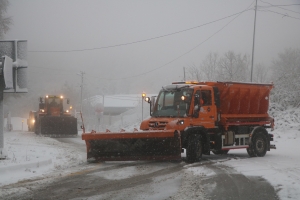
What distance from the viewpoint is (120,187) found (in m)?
8.80

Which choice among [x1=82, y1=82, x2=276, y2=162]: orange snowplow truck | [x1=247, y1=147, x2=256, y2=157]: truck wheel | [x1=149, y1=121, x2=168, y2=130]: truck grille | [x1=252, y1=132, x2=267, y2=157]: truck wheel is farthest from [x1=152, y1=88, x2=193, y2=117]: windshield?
[x1=252, y1=132, x2=267, y2=157]: truck wheel

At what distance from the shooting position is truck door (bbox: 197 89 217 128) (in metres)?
14.4

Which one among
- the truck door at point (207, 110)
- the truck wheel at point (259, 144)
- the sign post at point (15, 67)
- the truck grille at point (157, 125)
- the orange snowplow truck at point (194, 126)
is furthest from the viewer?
the truck wheel at point (259, 144)

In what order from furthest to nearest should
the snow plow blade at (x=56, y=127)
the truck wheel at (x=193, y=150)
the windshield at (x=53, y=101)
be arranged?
the windshield at (x=53, y=101), the snow plow blade at (x=56, y=127), the truck wheel at (x=193, y=150)

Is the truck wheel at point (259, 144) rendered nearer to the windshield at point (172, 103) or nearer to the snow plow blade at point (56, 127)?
the windshield at point (172, 103)

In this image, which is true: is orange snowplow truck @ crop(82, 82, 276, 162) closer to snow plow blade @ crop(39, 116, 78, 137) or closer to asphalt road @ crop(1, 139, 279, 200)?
asphalt road @ crop(1, 139, 279, 200)

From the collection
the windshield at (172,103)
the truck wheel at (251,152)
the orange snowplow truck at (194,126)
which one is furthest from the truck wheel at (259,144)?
the windshield at (172,103)

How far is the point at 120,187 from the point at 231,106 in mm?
8039

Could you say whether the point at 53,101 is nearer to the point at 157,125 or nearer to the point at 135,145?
the point at 157,125

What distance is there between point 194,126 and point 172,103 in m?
1.26

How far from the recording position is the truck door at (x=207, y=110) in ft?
47.3

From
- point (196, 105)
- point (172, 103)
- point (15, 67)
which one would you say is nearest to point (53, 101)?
point (172, 103)

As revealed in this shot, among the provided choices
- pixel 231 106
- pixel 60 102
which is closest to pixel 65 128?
pixel 60 102

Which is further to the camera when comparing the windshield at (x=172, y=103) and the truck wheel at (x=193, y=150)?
the windshield at (x=172, y=103)
